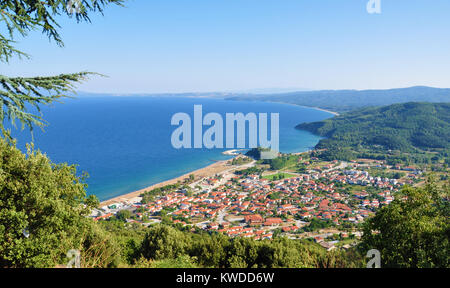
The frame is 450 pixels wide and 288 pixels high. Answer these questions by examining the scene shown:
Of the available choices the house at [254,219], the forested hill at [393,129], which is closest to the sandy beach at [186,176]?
the house at [254,219]

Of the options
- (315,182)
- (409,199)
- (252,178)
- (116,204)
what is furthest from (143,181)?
(409,199)

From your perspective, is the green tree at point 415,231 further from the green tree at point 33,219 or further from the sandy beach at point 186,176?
the sandy beach at point 186,176

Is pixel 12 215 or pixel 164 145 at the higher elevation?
pixel 12 215

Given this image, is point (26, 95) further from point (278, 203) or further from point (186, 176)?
point (186, 176)

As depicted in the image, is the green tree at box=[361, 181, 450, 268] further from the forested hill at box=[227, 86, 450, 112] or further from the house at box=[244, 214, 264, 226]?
the forested hill at box=[227, 86, 450, 112]

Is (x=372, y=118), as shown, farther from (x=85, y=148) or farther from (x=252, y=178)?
(x=85, y=148)
